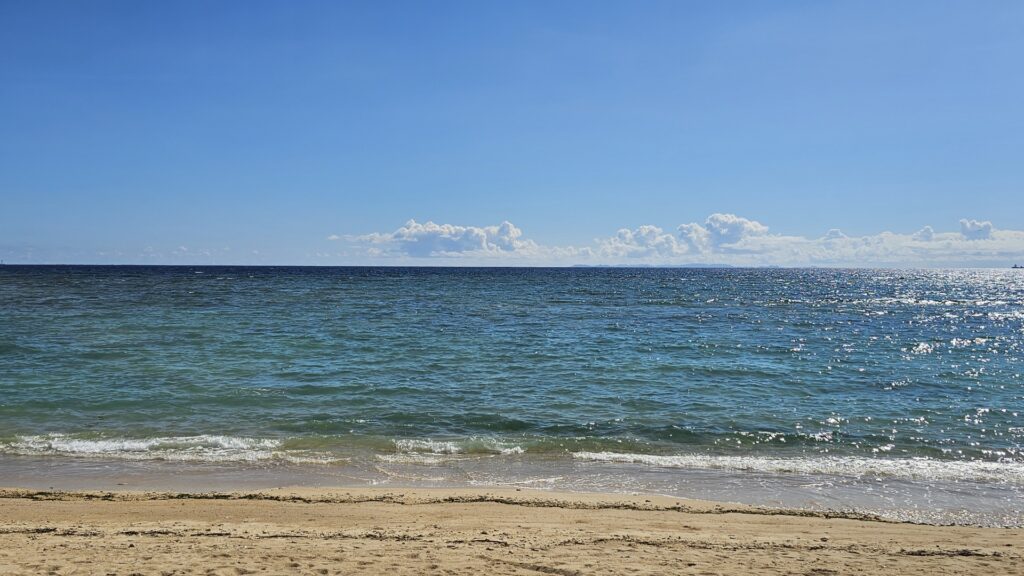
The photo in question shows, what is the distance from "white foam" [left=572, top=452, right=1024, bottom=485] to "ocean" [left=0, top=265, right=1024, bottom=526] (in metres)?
0.05

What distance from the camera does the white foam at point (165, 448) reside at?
1090 centimetres

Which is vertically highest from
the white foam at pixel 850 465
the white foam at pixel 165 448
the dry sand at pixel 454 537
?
the dry sand at pixel 454 537

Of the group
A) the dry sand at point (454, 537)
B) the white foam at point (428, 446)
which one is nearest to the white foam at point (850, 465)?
the dry sand at point (454, 537)

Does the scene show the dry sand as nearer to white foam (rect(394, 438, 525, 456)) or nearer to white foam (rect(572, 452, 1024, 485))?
white foam (rect(572, 452, 1024, 485))

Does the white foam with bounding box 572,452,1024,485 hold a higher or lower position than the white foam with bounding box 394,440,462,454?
higher

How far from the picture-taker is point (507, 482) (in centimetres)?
989

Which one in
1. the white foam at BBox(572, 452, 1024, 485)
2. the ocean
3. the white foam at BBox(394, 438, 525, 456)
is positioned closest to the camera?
the ocean

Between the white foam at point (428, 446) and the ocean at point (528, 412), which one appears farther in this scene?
the white foam at point (428, 446)

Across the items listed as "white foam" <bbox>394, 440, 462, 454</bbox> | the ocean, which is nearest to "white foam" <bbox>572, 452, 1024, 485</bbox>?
the ocean

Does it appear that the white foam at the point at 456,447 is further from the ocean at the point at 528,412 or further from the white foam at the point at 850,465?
the white foam at the point at 850,465

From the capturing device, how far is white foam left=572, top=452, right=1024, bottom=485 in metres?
10.3

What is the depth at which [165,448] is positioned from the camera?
37.1ft

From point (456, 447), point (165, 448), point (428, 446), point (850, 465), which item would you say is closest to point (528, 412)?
point (456, 447)

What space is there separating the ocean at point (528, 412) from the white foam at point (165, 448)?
5 cm
